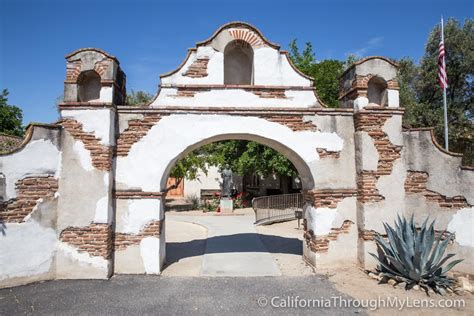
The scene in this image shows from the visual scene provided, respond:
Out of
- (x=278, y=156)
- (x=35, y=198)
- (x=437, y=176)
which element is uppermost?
(x=278, y=156)

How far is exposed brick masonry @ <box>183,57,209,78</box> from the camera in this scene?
23.3 feet

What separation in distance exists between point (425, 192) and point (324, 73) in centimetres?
1299

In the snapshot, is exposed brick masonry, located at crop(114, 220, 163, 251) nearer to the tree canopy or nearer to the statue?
the tree canopy

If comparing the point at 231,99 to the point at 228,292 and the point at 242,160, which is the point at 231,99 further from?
the point at 242,160

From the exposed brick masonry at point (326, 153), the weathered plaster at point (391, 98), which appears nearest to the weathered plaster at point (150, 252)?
the exposed brick masonry at point (326, 153)

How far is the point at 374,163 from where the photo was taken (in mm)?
6879

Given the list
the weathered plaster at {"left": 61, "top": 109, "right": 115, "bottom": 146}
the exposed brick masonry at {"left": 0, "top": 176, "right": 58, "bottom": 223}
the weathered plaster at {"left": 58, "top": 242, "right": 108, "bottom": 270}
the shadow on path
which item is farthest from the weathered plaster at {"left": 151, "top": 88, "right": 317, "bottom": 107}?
the shadow on path

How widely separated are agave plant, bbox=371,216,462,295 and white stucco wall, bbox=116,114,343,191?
2.33 metres

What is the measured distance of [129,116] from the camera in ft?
22.5

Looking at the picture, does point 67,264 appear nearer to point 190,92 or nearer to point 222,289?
point 222,289

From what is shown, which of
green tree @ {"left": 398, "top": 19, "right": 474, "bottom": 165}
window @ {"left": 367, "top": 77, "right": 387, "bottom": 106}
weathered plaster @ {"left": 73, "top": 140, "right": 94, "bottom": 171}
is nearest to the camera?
weathered plaster @ {"left": 73, "top": 140, "right": 94, "bottom": 171}

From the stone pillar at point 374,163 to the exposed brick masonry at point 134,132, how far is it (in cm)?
479

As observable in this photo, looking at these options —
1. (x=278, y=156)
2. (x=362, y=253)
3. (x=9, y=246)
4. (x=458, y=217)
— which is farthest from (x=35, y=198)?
(x=278, y=156)

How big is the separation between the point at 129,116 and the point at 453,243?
800cm
